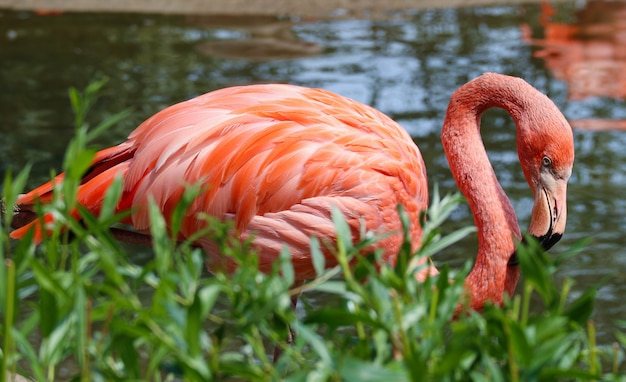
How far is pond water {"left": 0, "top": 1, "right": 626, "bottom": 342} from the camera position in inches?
217

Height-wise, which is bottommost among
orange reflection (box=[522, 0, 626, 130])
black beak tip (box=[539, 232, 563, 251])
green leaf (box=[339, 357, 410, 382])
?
orange reflection (box=[522, 0, 626, 130])

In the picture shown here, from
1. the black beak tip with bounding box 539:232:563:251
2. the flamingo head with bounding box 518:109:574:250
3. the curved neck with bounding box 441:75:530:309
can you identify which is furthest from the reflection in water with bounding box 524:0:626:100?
the black beak tip with bounding box 539:232:563:251

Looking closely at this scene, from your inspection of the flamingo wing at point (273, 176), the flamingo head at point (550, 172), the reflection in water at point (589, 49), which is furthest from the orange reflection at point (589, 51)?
the flamingo wing at point (273, 176)

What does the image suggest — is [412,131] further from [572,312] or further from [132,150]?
[572,312]

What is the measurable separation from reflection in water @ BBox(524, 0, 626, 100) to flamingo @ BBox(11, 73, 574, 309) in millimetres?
3681

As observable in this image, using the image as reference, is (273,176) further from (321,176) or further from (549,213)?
(549,213)

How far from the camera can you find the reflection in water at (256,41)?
7574 mm

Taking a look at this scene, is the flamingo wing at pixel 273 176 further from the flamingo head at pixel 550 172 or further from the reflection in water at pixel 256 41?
the reflection in water at pixel 256 41

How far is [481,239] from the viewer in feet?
10.8

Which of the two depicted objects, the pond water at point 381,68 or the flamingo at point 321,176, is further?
the pond water at point 381,68

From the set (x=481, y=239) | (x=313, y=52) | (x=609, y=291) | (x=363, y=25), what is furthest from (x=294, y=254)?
(x=363, y=25)

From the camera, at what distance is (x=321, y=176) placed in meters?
3.25

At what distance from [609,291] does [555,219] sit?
1.36m

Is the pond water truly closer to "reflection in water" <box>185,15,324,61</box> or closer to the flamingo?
"reflection in water" <box>185,15,324,61</box>
